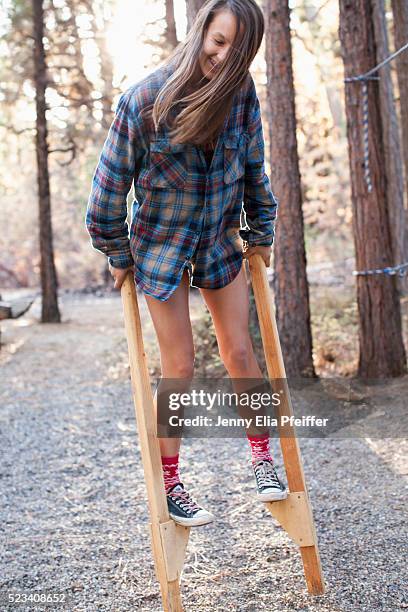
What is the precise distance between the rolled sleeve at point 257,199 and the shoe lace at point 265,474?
86cm

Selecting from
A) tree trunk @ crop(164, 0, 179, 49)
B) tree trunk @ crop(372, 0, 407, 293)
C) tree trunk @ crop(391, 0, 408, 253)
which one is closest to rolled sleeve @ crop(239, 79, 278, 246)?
tree trunk @ crop(391, 0, 408, 253)

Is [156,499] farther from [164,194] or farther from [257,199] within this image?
[257,199]

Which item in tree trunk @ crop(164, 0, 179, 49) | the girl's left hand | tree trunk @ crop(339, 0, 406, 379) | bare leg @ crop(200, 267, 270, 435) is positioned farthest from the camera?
tree trunk @ crop(164, 0, 179, 49)

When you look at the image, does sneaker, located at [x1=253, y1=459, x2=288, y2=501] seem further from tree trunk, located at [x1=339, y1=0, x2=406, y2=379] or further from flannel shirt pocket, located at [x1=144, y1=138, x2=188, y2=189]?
tree trunk, located at [x1=339, y1=0, x2=406, y2=379]

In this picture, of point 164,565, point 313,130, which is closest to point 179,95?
point 164,565

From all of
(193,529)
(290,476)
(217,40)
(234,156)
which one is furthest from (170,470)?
(217,40)

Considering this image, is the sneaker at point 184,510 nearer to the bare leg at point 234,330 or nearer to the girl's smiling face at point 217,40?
the bare leg at point 234,330

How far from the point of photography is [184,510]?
270 cm

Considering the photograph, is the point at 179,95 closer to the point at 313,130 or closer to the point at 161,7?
the point at 161,7

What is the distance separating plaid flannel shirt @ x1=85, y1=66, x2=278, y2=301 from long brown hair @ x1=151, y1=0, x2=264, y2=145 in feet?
0.25

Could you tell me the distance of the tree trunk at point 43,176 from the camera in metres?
12.0

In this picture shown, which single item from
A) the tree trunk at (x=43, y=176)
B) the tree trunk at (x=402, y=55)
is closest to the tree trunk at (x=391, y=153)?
the tree trunk at (x=402, y=55)

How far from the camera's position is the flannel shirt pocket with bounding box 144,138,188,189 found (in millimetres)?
2656

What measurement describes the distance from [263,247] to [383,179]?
331 cm
